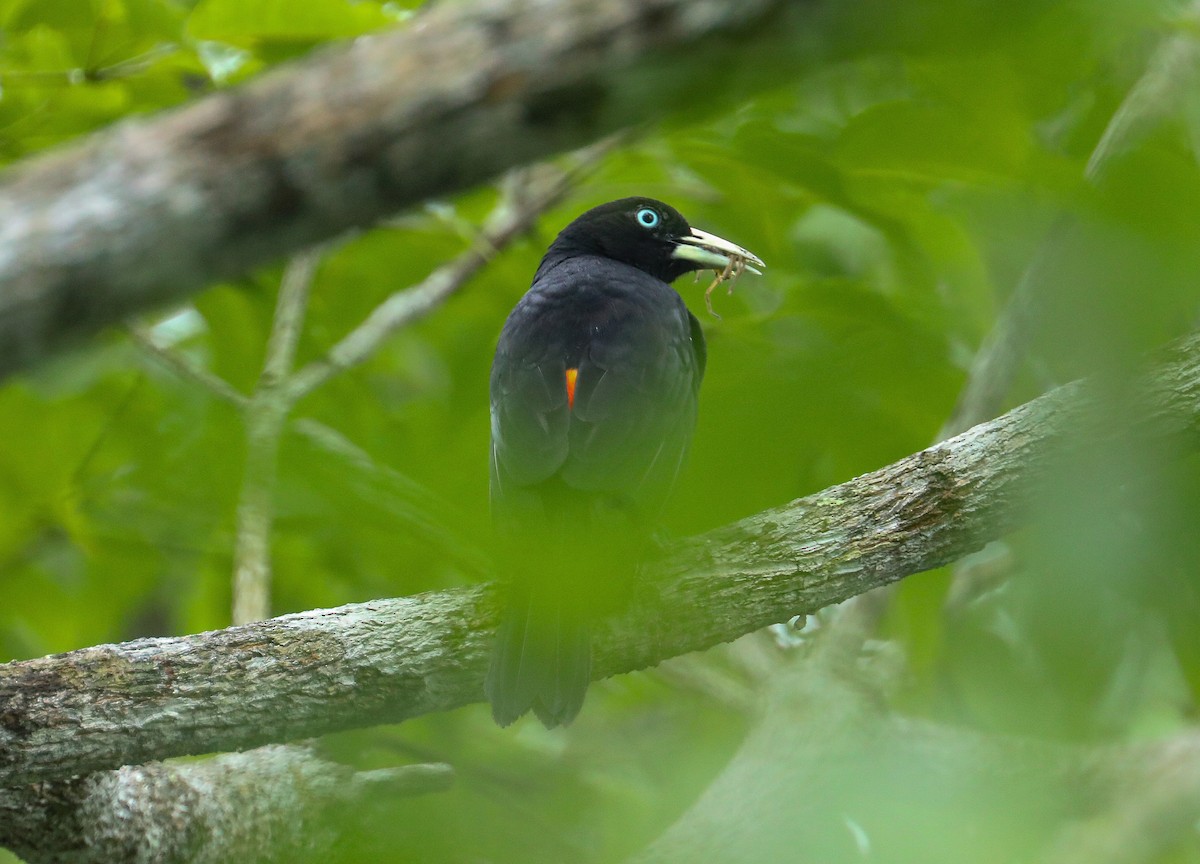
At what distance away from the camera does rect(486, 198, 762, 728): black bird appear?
3.20m

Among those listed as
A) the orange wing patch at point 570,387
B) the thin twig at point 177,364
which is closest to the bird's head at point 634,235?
the orange wing patch at point 570,387

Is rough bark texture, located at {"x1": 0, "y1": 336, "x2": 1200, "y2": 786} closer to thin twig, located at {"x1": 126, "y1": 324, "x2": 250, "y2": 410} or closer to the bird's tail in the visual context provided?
the bird's tail

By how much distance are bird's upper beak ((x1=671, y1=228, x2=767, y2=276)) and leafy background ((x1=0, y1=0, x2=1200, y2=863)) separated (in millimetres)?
138

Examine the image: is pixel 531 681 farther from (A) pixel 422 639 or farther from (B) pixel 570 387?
(B) pixel 570 387

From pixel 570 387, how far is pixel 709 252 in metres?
1.67

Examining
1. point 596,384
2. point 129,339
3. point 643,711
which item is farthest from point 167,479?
point 643,711

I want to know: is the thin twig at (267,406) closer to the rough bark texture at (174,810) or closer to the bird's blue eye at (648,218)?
the rough bark texture at (174,810)

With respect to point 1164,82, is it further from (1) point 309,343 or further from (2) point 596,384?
(1) point 309,343

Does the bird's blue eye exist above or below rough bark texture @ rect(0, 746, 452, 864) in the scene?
above

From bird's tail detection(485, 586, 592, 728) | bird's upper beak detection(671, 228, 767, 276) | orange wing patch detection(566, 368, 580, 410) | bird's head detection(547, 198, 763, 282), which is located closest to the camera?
bird's tail detection(485, 586, 592, 728)

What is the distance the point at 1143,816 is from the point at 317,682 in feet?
7.58

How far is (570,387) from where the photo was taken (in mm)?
3992

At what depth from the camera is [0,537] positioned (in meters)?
4.78

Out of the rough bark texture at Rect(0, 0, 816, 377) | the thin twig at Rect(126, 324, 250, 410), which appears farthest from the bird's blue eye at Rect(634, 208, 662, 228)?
the rough bark texture at Rect(0, 0, 816, 377)
